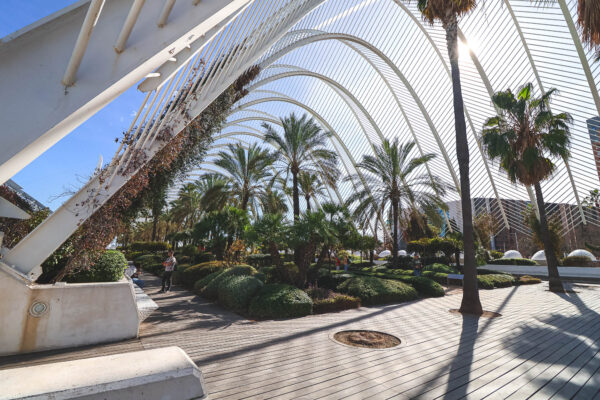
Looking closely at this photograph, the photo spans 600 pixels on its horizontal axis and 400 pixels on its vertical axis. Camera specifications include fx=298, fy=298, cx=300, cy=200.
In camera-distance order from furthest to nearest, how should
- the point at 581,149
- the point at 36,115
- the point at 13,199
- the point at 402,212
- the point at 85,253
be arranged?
1. the point at 402,212
2. the point at 581,149
3. the point at 13,199
4. the point at 85,253
5. the point at 36,115

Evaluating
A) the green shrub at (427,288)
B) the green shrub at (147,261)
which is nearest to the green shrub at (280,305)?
the green shrub at (427,288)

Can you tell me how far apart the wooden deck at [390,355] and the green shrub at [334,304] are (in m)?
0.64

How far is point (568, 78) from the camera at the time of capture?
1867cm

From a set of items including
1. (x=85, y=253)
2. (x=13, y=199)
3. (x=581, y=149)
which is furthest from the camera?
(x=581, y=149)

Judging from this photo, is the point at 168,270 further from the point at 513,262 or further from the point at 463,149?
the point at 513,262

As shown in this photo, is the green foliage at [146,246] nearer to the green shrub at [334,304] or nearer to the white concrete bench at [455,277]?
the white concrete bench at [455,277]

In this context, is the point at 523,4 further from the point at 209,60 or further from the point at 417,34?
the point at 209,60

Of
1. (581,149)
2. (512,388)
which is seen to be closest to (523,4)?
(581,149)

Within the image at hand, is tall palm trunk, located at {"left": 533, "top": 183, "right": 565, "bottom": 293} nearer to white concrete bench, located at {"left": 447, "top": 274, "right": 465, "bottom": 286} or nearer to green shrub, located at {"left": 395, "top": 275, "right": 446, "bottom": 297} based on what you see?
white concrete bench, located at {"left": 447, "top": 274, "right": 465, "bottom": 286}

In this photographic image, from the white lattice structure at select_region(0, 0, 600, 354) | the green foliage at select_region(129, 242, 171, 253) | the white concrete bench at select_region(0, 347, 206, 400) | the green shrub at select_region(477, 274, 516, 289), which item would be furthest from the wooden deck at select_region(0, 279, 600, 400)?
the green foliage at select_region(129, 242, 171, 253)

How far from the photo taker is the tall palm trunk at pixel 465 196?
9.11 m

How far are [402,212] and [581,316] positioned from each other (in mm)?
14102

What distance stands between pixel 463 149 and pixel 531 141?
8.65 meters

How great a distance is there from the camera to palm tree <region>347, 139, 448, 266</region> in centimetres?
2089
